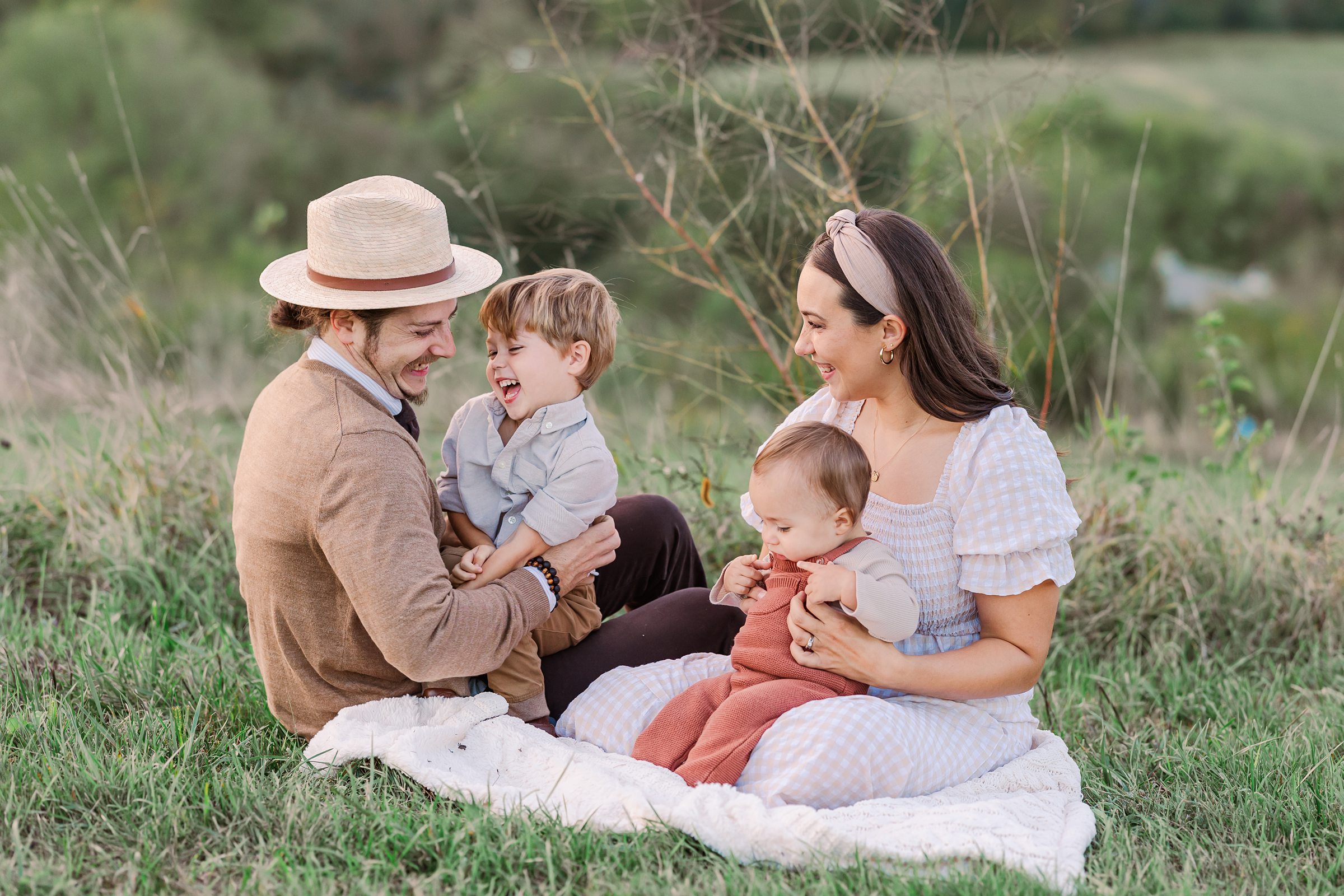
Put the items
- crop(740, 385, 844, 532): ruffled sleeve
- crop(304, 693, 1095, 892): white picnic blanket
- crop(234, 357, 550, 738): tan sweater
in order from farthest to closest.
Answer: crop(740, 385, 844, 532): ruffled sleeve
crop(234, 357, 550, 738): tan sweater
crop(304, 693, 1095, 892): white picnic blanket

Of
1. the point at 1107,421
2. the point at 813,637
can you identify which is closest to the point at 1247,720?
the point at 1107,421

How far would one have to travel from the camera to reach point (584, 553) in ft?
8.92

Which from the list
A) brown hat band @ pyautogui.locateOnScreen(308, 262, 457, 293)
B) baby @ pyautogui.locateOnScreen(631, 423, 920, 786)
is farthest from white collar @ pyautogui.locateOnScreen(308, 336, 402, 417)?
baby @ pyautogui.locateOnScreen(631, 423, 920, 786)

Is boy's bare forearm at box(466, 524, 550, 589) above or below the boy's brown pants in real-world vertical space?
above

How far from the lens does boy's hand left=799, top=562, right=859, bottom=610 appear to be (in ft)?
7.89

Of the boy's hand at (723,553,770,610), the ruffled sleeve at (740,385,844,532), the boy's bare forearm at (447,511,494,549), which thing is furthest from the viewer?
the ruffled sleeve at (740,385,844,532)

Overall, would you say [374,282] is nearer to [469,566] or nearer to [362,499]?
[362,499]

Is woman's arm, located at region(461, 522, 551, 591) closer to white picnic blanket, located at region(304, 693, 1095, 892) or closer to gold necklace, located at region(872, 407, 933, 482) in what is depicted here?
white picnic blanket, located at region(304, 693, 1095, 892)

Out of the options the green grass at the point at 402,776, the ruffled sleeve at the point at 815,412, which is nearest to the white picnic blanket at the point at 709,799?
the green grass at the point at 402,776

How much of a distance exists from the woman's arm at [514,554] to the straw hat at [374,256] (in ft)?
1.82

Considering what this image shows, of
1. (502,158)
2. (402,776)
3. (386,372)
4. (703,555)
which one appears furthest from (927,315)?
(502,158)

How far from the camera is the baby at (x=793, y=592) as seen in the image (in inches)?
95.4

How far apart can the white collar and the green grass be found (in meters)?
0.81

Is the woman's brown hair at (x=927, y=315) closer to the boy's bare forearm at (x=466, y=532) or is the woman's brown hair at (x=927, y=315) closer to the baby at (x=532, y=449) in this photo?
the baby at (x=532, y=449)
